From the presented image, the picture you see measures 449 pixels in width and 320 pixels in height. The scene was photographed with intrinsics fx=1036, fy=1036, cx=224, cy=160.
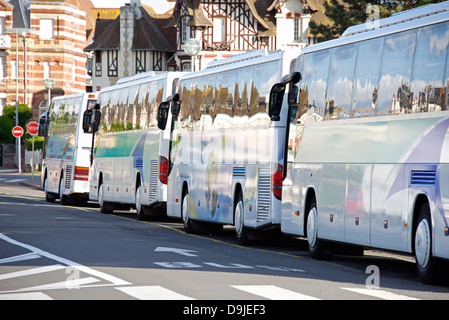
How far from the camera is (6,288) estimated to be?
39.3ft

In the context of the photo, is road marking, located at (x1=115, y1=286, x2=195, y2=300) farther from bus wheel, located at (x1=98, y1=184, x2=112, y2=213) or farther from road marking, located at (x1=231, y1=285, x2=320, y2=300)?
bus wheel, located at (x1=98, y1=184, x2=112, y2=213)

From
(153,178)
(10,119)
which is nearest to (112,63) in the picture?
(10,119)

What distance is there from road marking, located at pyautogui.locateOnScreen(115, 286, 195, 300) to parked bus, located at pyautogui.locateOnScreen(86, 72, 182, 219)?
1511 centimetres

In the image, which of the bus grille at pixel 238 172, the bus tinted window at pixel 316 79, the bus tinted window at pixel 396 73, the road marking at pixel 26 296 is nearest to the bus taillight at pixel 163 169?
the bus grille at pixel 238 172

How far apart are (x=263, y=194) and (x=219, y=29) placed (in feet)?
184

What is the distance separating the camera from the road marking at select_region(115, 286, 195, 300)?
35.7ft

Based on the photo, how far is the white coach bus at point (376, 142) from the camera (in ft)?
43.2

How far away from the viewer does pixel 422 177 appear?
13359 millimetres

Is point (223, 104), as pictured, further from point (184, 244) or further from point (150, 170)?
point (150, 170)

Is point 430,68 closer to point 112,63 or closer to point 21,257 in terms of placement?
point 21,257

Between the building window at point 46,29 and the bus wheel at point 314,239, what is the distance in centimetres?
7943

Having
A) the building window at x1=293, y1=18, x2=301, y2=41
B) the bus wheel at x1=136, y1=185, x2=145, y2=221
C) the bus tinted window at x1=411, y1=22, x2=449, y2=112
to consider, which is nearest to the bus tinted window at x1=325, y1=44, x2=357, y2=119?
the bus tinted window at x1=411, y1=22, x2=449, y2=112
